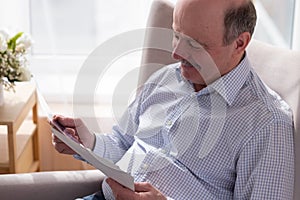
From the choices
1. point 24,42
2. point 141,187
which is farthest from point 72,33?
point 141,187

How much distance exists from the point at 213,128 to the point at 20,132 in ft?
3.88

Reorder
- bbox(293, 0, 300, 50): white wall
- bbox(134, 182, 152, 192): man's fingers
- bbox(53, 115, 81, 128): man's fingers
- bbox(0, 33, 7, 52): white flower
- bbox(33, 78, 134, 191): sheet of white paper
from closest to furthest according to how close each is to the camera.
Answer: bbox(33, 78, 134, 191): sheet of white paper
bbox(134, 182, 152, 192): man's fingers
bbox(53, 115, 81, 128): man's fingers
bbox(0, 33, 7, 52): white flower
bbox(293, 0, 300, 50): white wall

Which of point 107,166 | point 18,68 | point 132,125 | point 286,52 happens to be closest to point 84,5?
point 18,68

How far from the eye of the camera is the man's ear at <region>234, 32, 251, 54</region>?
1.39 m

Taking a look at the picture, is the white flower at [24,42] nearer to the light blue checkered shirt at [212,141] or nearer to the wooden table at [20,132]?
the wooden table at [20,132]

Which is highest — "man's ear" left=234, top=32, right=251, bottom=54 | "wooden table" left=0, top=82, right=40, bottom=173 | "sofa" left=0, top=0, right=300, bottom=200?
"man's ear" left=234, top=32, right=251, bottom=54

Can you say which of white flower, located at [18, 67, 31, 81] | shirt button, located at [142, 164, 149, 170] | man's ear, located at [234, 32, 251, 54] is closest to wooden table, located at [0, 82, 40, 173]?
white flower, located at [18, 67, 31, 81]

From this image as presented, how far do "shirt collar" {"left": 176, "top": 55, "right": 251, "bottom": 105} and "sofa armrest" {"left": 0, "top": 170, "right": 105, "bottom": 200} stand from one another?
0.43 meters

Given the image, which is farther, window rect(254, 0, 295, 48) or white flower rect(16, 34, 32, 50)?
window rect(254, 0, 295, 48)

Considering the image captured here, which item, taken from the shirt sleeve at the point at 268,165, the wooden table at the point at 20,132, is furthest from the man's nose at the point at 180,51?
the wooden table at the point at 20,132

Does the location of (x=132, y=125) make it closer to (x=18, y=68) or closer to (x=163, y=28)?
(x=163, y=28)

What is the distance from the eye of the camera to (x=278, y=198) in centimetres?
132

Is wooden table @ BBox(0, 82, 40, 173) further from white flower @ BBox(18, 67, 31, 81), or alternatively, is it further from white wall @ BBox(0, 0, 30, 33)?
white wall @ BBox(0, 0, 30, 33)

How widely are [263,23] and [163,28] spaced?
905 mm
